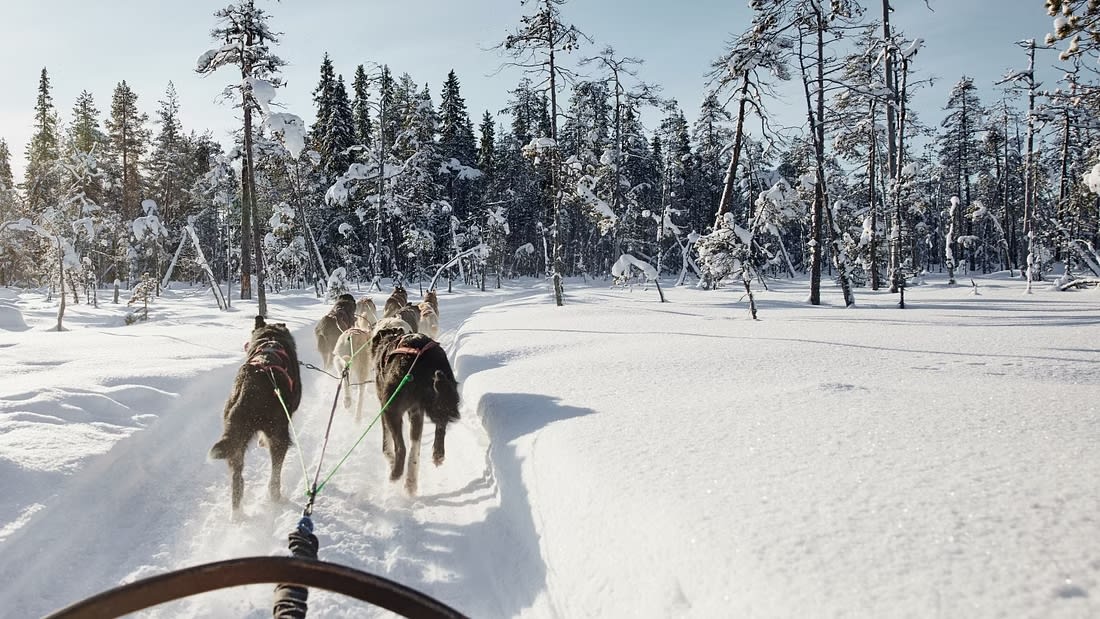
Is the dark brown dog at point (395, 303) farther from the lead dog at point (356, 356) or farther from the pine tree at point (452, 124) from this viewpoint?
the pine tree at point (452, 124)

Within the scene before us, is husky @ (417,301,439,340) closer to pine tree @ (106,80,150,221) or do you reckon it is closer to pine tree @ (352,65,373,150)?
pine tree @ (352,65,373,150)

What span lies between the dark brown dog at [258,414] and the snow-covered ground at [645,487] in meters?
0.41

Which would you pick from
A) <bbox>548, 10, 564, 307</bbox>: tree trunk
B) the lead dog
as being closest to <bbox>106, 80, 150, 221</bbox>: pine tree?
<bbox>548, 10, 564, 307</bbox>: tree trunk

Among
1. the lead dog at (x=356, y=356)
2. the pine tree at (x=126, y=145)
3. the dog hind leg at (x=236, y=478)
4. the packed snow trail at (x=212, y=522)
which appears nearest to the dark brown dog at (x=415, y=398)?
the packed snow trail at (x=212, y=522)

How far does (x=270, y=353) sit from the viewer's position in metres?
5.18

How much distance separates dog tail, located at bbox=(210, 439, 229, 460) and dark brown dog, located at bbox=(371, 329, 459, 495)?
4.44 ft

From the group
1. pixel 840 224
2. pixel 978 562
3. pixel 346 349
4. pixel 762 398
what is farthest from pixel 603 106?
pixel 978 562

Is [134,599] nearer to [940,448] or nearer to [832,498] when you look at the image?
[832,498]

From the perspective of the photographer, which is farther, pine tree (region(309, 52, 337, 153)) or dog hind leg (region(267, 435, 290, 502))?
pine tree (region(309, 52, 337, 153))

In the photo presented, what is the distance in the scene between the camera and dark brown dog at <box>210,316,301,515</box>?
456cm

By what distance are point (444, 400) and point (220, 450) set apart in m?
1.95

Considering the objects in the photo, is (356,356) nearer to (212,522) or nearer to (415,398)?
(415,398)

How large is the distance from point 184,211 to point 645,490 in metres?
65.5

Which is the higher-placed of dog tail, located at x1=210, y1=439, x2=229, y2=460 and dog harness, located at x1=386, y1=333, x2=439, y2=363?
dog harness, located at x1=386, y1=333, x2=439, y2=363
